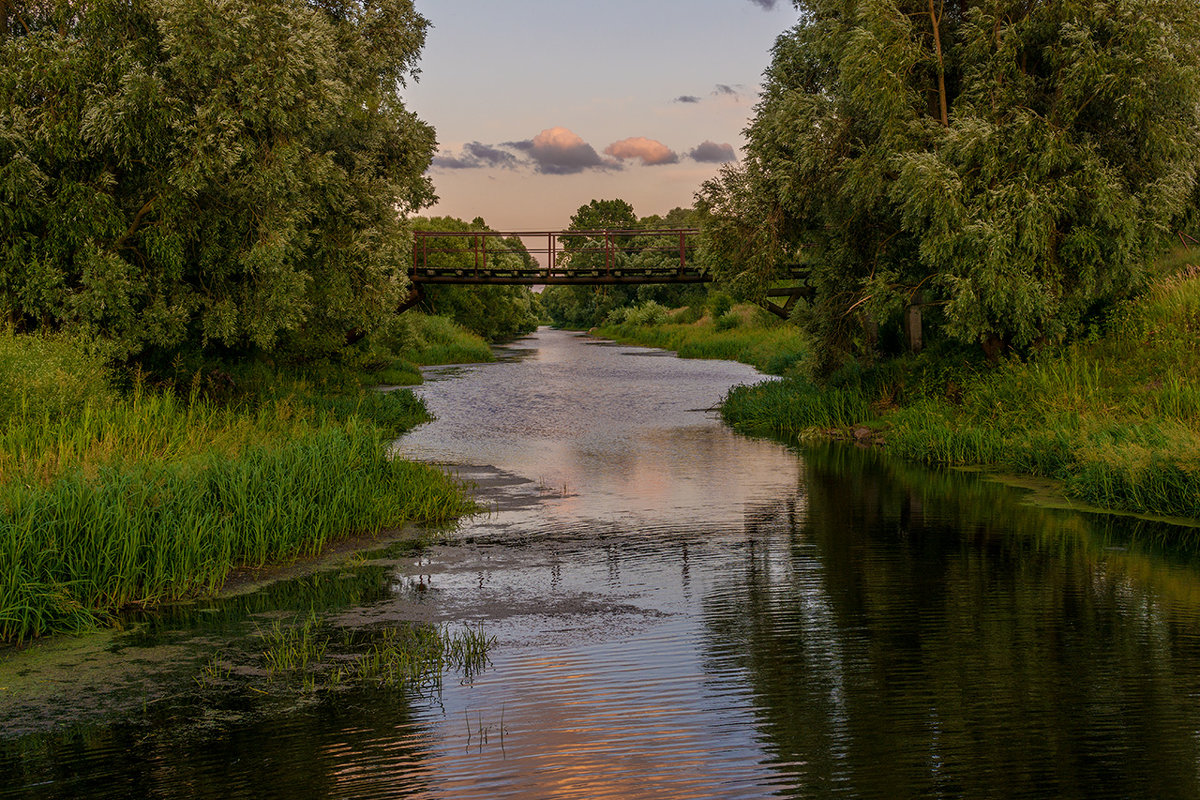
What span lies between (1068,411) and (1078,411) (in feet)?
0.74

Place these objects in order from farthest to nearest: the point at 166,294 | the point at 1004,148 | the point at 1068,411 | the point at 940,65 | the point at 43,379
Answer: the point at 940,65 < the point at 1004,148 < the point at 1068,411 < the point at 166,294 < the point at 43,379

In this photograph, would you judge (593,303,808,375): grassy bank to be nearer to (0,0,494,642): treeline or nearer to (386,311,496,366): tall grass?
(386,311,496,366): tall grass

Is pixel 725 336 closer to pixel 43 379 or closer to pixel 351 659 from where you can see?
pixel 43 379

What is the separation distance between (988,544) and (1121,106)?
37.8 feet

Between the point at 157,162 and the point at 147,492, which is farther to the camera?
the point at 157,162

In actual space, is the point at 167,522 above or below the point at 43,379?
below

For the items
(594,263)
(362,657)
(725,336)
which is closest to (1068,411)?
(362,657)

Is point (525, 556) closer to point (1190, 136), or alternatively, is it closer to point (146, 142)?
point (146, 142)

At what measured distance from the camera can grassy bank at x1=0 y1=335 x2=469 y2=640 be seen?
10.6 metres

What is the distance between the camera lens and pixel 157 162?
1909 centimetres

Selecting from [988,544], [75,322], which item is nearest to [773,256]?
[988,544]

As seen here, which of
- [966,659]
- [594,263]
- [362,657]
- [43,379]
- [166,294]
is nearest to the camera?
[966,659]

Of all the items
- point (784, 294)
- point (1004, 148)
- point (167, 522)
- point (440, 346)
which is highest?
point (1004, 148)

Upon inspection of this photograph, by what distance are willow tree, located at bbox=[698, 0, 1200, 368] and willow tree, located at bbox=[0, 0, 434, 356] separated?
1203cm
